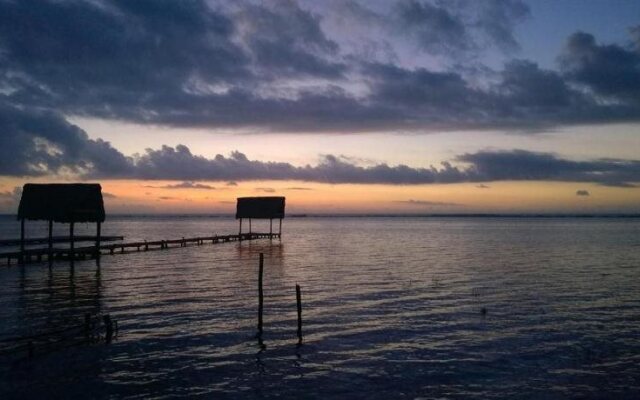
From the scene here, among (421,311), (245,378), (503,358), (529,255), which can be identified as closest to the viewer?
(245,378)

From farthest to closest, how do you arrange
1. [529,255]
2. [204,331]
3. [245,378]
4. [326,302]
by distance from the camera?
[529,255]
[326,302]
[204,331]
[245,378]

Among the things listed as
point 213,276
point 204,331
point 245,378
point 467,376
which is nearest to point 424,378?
point 467,376

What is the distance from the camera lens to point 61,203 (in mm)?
43531

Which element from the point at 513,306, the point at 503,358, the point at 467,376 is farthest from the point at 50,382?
the point at 513,306

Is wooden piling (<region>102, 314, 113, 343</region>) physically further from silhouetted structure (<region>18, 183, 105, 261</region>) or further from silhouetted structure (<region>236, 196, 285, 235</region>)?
silhouetted structure (<region>236, 196, 285, 235</region>)

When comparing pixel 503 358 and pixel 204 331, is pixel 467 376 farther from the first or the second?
pixel 204 331

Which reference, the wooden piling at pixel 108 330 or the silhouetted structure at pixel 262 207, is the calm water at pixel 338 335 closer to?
the wooden piling at pixel 108 330

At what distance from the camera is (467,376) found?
52.7 feet

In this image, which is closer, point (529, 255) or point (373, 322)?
point (373, 322)

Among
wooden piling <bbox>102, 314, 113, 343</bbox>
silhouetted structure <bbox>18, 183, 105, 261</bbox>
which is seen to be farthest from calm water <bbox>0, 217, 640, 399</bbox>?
silhouetted structure <bbox>18, 183, 105, 261</bbox>

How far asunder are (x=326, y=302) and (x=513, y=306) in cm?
943

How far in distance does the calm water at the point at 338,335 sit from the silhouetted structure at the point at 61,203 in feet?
19.7

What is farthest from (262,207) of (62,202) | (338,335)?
(338,335)

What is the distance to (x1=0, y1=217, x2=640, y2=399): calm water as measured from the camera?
15195 mm
